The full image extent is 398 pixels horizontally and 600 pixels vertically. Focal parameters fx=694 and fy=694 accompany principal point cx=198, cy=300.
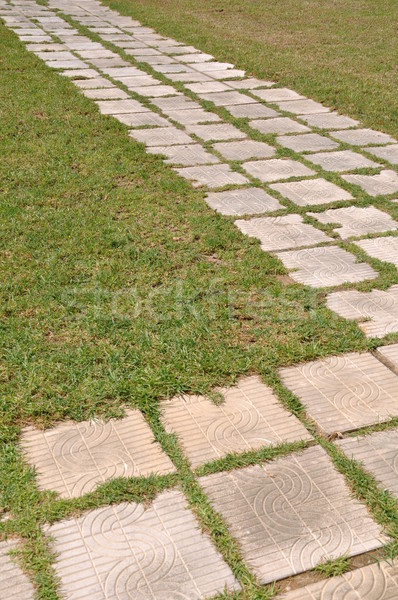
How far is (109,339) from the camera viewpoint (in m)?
3.48

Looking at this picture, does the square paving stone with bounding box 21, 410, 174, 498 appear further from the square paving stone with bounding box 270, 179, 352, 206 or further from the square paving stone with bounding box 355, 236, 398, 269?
the square paving stone with bounding box 270, 179, 352, 206

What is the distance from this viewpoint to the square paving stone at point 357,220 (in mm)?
4762

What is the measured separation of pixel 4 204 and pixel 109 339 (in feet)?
6.54

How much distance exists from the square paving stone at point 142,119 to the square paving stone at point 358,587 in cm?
534

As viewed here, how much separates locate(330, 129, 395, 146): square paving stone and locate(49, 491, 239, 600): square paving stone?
4771 mm

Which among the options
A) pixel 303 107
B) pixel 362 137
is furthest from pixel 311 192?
pixel 303 107

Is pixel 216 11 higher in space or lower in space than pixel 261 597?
higher

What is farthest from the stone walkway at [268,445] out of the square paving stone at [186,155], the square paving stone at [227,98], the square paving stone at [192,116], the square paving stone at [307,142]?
the square paving stone at [227,98]

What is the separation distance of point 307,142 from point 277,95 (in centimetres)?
176

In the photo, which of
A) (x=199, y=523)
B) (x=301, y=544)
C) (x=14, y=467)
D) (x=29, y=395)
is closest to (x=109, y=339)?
(x=29, y=395)

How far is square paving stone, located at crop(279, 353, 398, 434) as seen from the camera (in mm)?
3002

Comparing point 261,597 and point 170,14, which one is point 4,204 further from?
point 170,14

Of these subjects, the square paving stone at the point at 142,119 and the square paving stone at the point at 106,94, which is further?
the square paving stone at the point at 106,94

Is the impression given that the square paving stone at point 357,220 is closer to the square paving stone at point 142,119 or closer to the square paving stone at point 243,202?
the square paving stone at point 243,202
